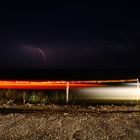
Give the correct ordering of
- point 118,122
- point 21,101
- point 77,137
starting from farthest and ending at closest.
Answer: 1. point 21,101
2. point 118,122
3. point 77,137

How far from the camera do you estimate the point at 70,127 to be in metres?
11.4

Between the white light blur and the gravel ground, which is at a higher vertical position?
the white light blur

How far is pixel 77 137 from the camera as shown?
34.1 ft

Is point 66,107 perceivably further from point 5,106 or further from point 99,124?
point 99,124

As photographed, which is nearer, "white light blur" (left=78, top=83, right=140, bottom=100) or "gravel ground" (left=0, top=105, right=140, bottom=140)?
"gravel ground" (left=0, top=105, right=140, bottom=140)

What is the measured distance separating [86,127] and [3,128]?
234cm

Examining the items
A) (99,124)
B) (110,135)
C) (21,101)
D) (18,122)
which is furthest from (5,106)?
(110,135)

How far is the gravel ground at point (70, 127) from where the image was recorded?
34.3ft

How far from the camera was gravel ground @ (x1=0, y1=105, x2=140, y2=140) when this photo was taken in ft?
34.3

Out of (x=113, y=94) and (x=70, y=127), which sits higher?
(x=113, y=94)

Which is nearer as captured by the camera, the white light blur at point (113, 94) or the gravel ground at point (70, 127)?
the gravel ground at point (70, 127)

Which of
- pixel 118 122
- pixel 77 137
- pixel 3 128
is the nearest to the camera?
pixel 77 137

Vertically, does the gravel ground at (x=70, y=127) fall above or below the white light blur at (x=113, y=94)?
below

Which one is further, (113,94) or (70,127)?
(113,94)
